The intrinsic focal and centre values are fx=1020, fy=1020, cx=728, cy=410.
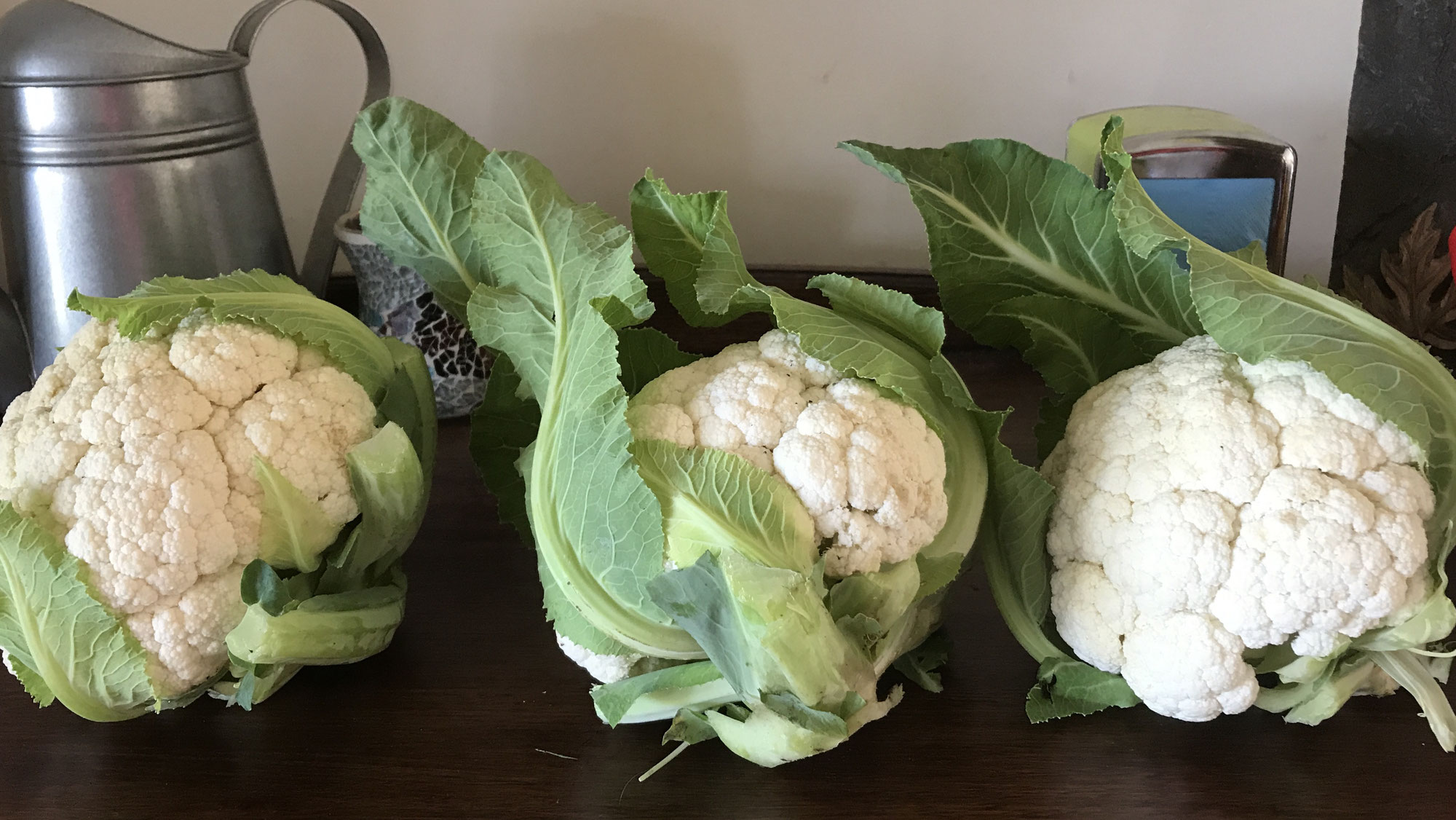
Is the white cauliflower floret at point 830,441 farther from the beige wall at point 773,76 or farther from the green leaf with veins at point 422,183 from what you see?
the beige wall at point 773,76

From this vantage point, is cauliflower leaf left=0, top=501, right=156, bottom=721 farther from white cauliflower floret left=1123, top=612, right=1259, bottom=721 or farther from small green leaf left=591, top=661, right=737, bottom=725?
white cauliflower floret left=1123, top=612, right=1259, bottom=721

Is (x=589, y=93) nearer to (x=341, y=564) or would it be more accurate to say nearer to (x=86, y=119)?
(x=86, y=119)

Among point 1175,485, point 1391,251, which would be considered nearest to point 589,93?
point 1175,485

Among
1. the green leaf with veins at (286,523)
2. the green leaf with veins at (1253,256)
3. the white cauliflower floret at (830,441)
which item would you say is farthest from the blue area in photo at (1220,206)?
the green leaf with veins at (286,523)

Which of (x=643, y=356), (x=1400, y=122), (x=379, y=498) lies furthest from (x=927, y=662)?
(x=1400, y=122)

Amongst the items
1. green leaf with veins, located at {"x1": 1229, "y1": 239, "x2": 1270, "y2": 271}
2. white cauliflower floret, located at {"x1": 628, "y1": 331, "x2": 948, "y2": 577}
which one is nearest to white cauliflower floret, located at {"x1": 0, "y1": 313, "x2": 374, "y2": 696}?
white cauliflower floret, located at {"x1": 628, "y1": 331, "x2": 948, "y2": 577}

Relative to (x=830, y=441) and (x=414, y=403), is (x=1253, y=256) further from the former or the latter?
(x=414, y=403)
